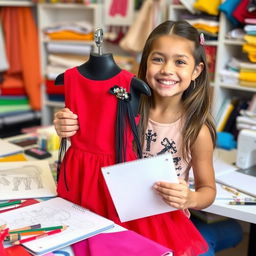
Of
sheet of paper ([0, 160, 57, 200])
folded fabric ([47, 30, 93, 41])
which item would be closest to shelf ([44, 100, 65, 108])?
folded fabric ([47, 30, 93, 41])

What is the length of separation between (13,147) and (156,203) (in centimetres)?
100

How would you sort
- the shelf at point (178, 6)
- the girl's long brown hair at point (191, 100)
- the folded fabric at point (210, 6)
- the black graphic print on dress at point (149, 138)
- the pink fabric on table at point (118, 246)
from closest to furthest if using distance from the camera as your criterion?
the pink fabric on table at point (118, 246) → the girl's long brown hair at point (191, 100) → the black graphic print on dress at point (149, 138) → the folded fabric at point (210, 6) → the shelf at point (178, 6)

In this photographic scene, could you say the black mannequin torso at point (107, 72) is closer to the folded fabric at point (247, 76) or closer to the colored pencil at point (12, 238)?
the colored pencil at point (12, 238)

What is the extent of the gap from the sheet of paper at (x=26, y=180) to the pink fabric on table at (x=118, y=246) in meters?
0.35

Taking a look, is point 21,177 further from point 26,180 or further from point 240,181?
point 240,181

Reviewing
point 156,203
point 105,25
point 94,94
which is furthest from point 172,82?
point 105,25

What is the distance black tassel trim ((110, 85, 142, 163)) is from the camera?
1.12 m

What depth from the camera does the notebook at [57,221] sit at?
99 cm

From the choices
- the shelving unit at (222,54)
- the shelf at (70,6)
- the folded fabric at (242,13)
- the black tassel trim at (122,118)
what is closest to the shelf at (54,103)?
the shelf at (70,6)

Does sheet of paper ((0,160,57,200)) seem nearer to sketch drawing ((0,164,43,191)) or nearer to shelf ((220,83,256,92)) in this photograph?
sketch drawing ((0,164,43,191))

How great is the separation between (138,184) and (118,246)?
157mm

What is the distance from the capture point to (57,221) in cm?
110

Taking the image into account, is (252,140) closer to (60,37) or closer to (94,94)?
(94,94)

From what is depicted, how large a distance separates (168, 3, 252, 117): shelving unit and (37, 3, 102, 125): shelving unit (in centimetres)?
74
